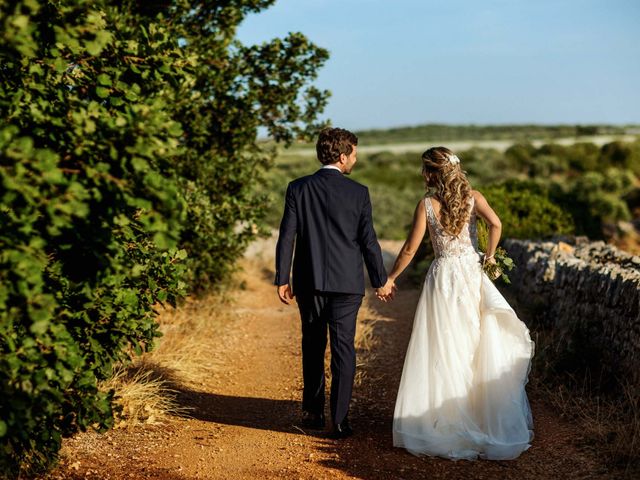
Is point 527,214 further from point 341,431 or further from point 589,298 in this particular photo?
point 341,431

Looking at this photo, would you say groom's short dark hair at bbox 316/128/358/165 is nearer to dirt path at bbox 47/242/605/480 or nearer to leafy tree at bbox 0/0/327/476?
leafy tree at bbox 0/0/327/476

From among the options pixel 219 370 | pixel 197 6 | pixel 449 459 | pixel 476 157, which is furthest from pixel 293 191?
pixel 476 157

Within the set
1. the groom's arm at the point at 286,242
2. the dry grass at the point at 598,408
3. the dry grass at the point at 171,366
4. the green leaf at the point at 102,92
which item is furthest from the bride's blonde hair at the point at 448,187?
the dry grass at the point at 171,366

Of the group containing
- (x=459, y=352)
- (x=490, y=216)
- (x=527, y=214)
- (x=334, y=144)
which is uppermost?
(x=334, y=144)

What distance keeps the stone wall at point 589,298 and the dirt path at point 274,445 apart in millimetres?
751

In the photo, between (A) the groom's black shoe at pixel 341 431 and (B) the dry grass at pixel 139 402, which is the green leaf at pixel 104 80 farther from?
(A) the groom's black shoe at pixel 341 431

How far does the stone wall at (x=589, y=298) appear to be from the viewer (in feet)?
20.9

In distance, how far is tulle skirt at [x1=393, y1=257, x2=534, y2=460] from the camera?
5301 mm

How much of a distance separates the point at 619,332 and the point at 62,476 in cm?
459

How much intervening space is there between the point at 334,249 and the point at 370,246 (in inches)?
10.7

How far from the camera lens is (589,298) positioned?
721 cm

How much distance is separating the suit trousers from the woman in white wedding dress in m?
0.41

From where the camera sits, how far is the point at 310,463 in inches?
201

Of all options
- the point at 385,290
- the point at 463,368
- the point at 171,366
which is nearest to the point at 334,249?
the point at 385,290
